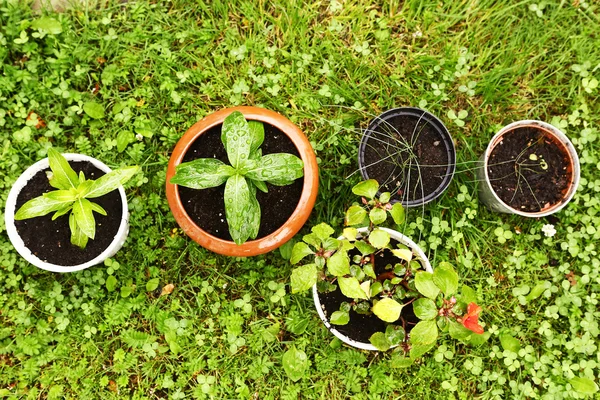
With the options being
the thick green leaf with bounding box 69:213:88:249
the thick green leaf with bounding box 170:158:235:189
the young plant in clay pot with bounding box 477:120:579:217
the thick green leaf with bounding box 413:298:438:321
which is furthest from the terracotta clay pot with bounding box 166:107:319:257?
the young plant in clay pot with bounding box 477:120:579:217

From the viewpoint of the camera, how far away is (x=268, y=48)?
105 inches

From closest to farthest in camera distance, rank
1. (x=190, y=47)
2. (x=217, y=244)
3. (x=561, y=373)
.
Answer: (x=217, y=244), (x=561, y=373), (x=190, y=47)

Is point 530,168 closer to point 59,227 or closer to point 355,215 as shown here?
point 355,215

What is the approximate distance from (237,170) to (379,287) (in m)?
0.75

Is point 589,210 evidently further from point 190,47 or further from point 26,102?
point 26,102

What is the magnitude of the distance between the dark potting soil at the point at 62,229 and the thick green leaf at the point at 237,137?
807 mm

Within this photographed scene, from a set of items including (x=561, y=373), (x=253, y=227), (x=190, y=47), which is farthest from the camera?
(x=190, y=47)

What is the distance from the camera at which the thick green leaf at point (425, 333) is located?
188 centimetres

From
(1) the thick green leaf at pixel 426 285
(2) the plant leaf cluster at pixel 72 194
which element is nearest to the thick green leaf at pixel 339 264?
(1) the thick green leaf at pixel 426 285

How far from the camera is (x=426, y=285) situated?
188cm

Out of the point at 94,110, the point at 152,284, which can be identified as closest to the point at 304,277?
the point at 152,284

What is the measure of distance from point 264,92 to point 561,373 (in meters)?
2.03

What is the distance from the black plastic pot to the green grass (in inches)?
7.5

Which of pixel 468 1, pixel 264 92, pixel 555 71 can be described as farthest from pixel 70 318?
pixel 555 71
